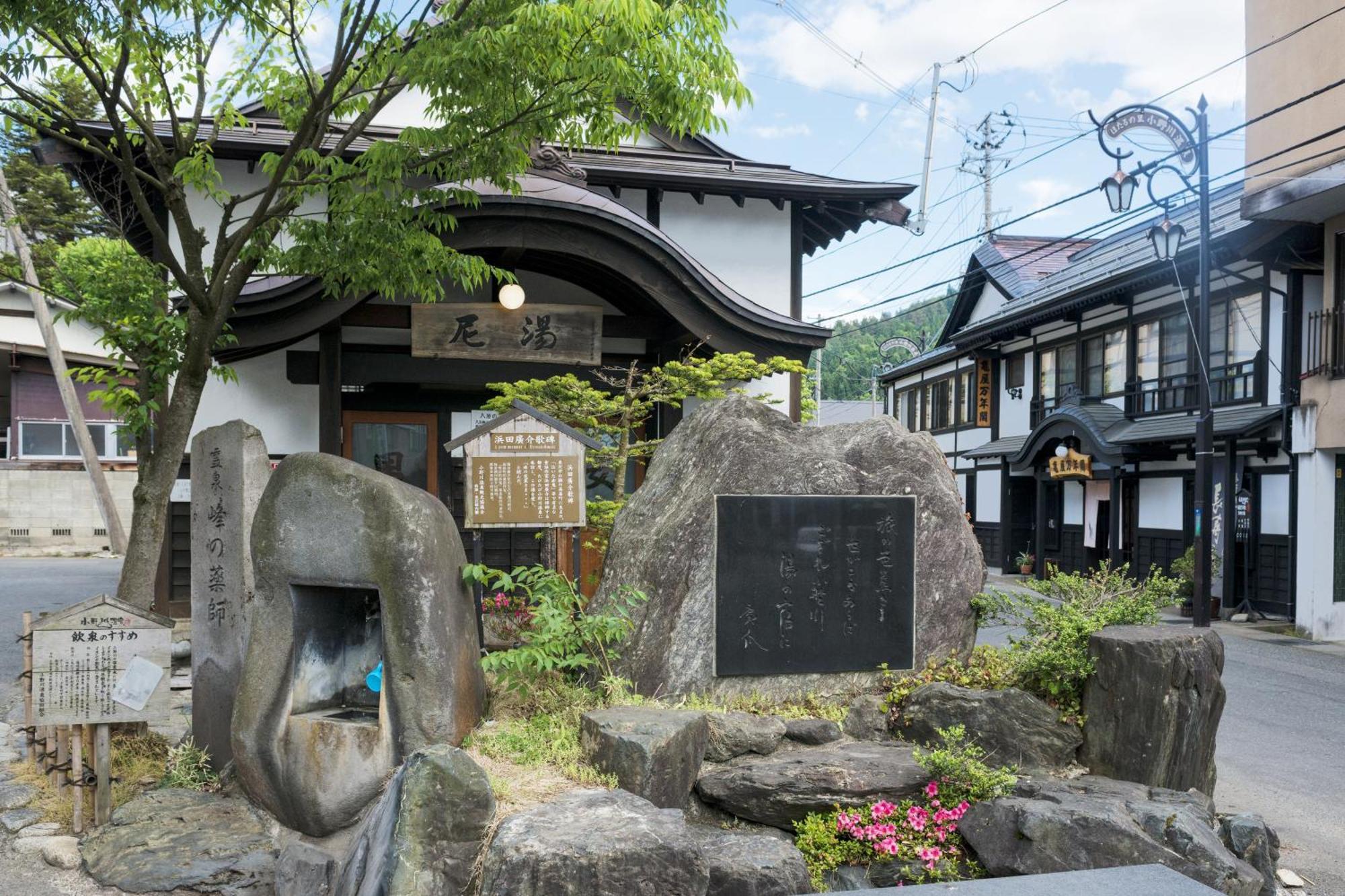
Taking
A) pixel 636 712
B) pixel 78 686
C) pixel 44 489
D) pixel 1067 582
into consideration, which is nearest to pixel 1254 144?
pixel 1067 582

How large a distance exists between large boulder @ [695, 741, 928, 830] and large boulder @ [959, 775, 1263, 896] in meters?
0.52

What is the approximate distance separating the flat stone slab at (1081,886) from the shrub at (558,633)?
3001 millimetres

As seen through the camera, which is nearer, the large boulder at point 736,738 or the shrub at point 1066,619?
the large boulder at point 736,738

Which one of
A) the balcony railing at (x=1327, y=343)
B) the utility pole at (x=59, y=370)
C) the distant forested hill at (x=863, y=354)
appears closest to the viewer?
the utility pole at (x=59, y=370)

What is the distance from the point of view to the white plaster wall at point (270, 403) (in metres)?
11.8

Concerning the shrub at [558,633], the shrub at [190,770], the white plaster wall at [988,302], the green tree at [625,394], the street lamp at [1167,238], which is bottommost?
the shrub at [190,770]

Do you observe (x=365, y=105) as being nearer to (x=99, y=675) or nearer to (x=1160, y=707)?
(x=99, y=675)

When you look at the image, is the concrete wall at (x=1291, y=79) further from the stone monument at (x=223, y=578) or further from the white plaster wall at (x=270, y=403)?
the stone monument at (x=223, y=578)

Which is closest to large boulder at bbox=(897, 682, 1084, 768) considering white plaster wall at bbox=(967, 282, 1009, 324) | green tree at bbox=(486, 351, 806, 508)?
green tree at bbox=(486, 351, 806, 508)

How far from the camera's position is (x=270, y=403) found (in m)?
12.0

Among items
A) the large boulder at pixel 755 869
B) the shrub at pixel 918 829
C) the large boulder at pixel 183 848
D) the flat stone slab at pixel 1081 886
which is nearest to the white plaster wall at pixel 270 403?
the large boulder at pixel 183 848

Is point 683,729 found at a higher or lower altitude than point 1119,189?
lower

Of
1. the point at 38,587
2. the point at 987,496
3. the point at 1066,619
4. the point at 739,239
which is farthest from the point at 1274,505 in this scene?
the point at 38,587

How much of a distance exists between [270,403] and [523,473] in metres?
6.21
